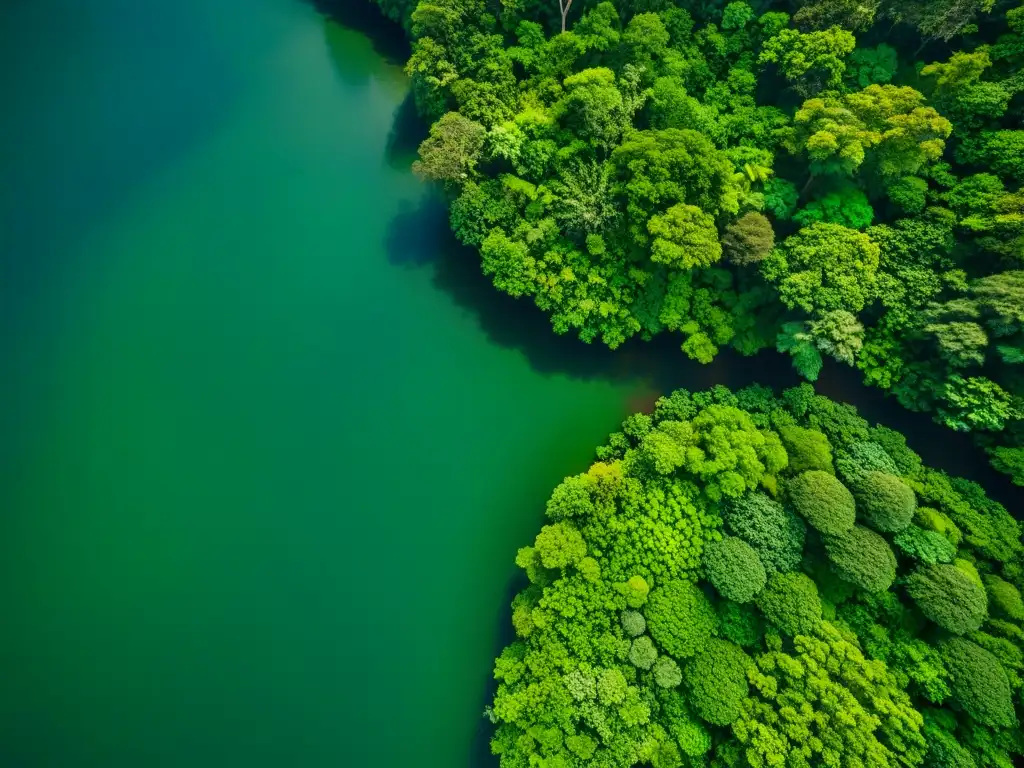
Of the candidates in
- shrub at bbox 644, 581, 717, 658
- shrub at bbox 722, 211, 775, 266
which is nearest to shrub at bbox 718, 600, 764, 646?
shrub at bbox 644, 581, 717, 658

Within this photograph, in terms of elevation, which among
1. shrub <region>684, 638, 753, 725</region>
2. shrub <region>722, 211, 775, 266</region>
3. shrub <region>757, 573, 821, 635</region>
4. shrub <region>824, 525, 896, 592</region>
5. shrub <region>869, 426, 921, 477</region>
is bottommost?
shrub <region>684, 638, 753, 725</region>

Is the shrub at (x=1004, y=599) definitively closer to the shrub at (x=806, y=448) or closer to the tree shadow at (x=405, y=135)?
the shrub at (x=806, y=448)

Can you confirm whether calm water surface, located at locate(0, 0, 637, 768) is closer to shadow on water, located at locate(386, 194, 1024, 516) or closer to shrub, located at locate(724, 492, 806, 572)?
shadow on water, located at locate(386, 194, 1024, 516)

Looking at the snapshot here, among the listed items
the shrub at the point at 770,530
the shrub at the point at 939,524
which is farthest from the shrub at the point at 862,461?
the shrub at the point at 770,530

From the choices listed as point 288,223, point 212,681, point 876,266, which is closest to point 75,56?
point 288,223

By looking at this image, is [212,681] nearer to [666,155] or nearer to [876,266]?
[666,155]

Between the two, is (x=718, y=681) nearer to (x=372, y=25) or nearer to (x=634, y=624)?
(x=634, y=624)
